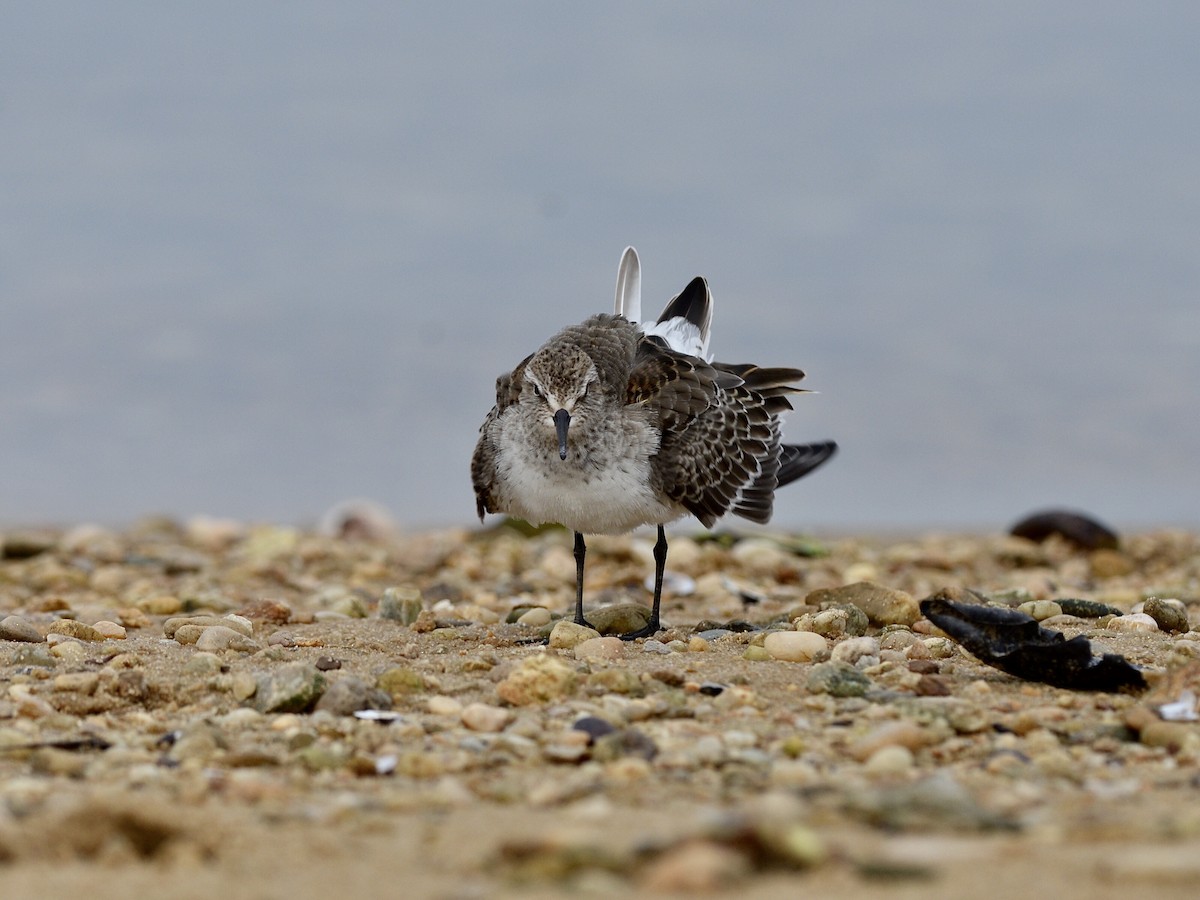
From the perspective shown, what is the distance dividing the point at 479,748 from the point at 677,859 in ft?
6.52

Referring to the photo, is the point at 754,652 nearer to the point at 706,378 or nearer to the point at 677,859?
the point at 706,378

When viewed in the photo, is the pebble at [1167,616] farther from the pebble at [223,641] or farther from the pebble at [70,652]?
the pebble at [70,652]

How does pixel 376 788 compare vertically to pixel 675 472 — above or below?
below

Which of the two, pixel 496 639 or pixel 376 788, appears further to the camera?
pixel 496 639

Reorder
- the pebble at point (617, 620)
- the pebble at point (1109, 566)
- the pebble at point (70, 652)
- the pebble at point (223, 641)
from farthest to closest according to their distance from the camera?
1. the pebble at point (1109, 566)
2. the pebble at point (617, 620)
3. the pebble at point (223, 641)
4. the pebble at point (70, 652)

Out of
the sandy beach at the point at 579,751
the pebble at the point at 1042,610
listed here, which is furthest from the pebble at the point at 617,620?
the pebble at the point at 1042,610

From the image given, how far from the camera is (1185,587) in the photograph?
1113 cm

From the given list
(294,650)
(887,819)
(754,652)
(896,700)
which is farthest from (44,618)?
(887,819)

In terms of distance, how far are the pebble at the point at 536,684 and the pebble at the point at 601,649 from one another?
81 centimetres

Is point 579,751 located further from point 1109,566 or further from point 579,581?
point 1109,566

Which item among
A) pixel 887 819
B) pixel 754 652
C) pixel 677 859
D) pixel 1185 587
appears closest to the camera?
pixel 677 859

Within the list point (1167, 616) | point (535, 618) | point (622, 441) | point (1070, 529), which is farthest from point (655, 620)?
point (1070, 529)

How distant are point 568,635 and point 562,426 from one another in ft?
3.85

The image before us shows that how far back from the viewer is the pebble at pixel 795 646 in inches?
272
